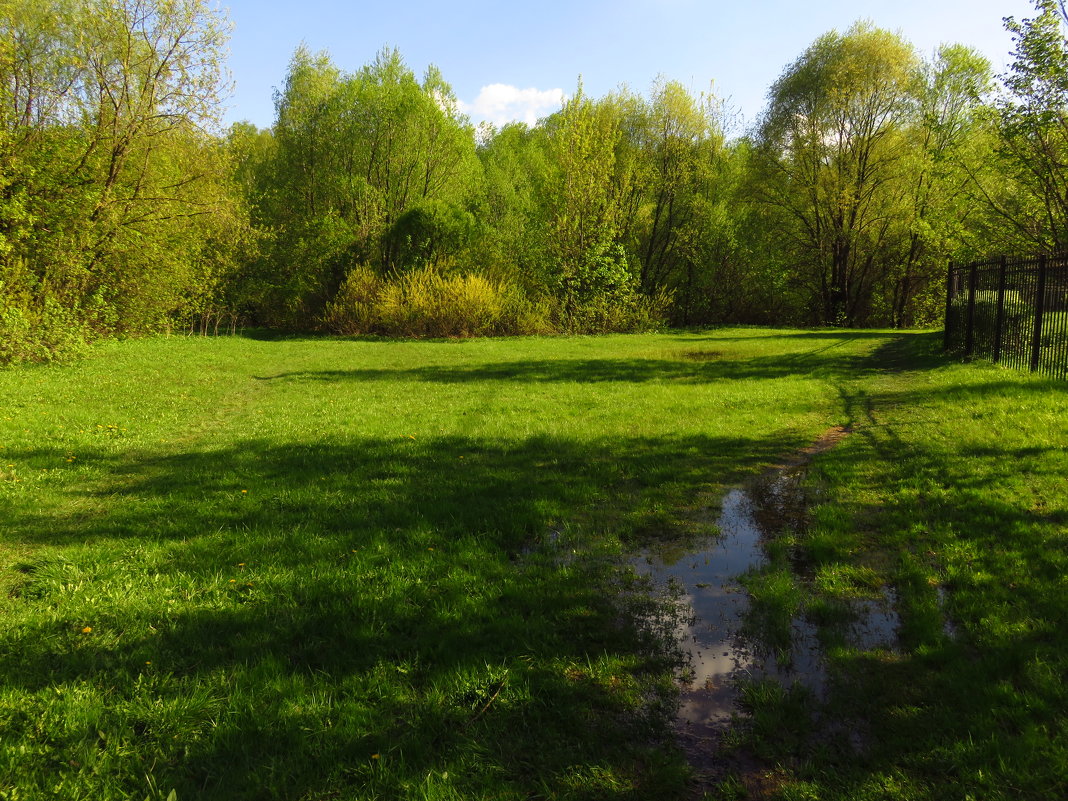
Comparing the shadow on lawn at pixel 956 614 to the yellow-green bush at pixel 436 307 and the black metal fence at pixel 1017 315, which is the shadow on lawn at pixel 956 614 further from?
the yellow-green bush at pixel 436 307

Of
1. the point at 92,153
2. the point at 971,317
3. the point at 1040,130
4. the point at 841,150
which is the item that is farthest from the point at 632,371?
the point at 841,150

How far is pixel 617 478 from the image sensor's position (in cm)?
711

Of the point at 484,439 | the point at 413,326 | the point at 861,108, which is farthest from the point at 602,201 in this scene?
the point at 484,439

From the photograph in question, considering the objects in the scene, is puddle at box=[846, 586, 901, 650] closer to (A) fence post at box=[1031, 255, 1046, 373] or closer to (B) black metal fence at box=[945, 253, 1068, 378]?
(B) black metal fence at box=[945, 253, 1068, 378]

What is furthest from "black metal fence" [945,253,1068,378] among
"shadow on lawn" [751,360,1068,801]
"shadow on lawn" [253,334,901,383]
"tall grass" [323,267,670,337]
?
"tall grass" [323,267,670,337]

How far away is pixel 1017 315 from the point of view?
13.0 m

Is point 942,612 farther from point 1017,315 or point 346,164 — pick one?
point 346,164

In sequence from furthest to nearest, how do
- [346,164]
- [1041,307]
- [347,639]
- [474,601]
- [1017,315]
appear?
1. [346,164]
2. [1017,315]
3. [1041,307]
4. [474,601]
5. [347,639]

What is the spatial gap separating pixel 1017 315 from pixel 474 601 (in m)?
14.2

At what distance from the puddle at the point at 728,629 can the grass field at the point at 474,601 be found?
0.16 meters

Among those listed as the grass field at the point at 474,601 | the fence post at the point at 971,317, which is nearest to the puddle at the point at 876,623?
the grass field at the point at 474,601

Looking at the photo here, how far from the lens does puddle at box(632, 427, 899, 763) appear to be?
3.18 meters

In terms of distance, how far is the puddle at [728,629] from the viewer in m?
3.18

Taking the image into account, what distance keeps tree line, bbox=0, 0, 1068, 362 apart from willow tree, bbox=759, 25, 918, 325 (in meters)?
0.12
